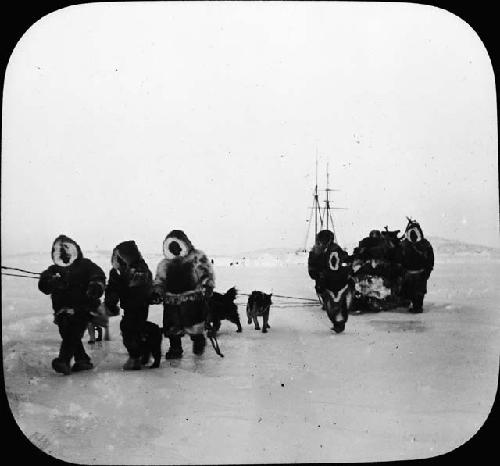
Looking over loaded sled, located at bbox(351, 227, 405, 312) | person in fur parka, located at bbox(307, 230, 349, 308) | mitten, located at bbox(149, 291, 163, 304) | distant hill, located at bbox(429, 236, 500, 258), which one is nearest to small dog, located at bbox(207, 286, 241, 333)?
mitten, located at bbox(149, 291, 163, 304)

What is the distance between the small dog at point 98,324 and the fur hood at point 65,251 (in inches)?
8.8

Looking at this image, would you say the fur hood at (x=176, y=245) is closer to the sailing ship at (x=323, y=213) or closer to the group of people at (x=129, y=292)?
the group of people at (x=129, y=292)

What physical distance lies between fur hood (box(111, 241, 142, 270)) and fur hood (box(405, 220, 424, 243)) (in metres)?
1.09

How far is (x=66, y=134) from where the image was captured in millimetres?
3135

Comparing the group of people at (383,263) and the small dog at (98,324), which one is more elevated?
the group of people at (383,263)

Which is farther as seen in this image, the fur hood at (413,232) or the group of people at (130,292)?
the fur hood at (413,232)

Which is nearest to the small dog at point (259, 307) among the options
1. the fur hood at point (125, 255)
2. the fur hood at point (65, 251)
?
the fur hood at point (125, 255)

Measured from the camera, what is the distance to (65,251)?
311cm

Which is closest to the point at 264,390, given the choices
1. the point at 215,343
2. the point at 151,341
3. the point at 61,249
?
the point at 215,343

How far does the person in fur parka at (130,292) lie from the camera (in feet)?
10.2

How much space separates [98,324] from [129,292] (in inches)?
7.5

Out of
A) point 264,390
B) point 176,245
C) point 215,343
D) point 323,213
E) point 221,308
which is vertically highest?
point 323,213

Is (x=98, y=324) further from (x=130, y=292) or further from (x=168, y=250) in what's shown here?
(x=168, y=250)

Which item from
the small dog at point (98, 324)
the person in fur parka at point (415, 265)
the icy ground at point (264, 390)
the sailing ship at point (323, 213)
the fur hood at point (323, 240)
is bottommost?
the icy ground at point (264, 390)
